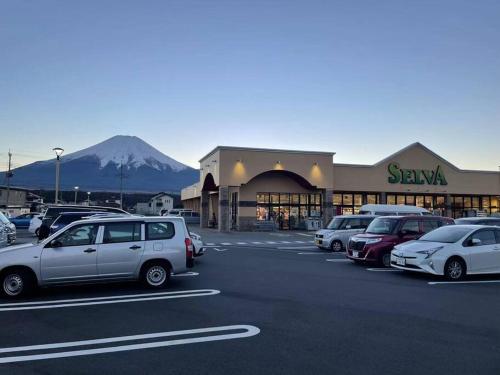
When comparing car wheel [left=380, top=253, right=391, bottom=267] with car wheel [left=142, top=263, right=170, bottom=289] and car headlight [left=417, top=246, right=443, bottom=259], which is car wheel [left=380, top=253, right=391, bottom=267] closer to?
car headlight [left=417, top=246, right=443, bottom=259]

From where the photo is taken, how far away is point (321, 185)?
3875 cm

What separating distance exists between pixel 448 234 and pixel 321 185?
26.8 meters

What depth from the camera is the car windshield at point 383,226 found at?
47.6 feet

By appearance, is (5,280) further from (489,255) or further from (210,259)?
(489,255)

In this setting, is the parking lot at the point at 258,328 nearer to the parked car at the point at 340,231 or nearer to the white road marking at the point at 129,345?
the white road marking at the point at 129,345

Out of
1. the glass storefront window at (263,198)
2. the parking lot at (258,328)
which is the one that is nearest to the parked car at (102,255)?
the parking lot at (258,328)

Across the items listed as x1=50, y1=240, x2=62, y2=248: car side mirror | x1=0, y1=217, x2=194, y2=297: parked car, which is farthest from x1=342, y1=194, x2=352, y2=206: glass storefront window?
x1=50, y1=240, x2=62, y2=248: car side mirror

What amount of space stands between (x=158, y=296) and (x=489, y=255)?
28.6 feet

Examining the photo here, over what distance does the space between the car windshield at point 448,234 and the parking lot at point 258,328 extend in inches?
54.0

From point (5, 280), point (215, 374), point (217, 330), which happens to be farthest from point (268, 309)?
point (5, 280)

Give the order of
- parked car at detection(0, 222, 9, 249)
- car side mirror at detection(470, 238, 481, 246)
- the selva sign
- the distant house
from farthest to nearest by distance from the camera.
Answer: the distant house < the selva sign < parked car at detection(0, 222, 9, 249) < car side mirror at detection(470, 238, 481, 246)

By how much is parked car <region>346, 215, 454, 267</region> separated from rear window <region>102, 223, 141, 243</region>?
25.0 feet

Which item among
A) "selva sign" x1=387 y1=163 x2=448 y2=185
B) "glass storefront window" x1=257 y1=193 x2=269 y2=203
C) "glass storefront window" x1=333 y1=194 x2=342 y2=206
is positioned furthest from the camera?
"glass storefront window" x1=333 y1=194 x2=342 y2=206

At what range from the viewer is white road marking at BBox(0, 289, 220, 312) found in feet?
26.1
